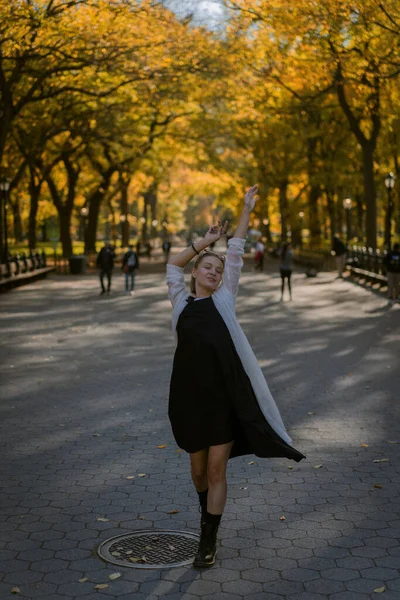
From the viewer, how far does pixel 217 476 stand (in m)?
5.64

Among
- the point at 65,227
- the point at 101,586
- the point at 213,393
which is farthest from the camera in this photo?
the point at 65,227

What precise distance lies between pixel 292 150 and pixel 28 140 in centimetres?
1824

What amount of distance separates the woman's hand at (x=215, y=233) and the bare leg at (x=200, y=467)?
3.92 ft

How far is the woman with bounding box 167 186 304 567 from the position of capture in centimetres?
555

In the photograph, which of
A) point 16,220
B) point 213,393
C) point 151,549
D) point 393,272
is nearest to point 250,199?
point 213,393

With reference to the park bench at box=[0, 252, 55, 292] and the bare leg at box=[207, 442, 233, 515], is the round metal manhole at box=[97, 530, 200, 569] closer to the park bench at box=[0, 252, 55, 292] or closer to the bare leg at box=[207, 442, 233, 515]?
the bare leg at box=[207, 442, 233, 515]

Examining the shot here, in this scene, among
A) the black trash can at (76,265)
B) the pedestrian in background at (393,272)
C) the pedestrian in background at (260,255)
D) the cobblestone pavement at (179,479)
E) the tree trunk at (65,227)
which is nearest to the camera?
the cobblestone pavement at (179,479)

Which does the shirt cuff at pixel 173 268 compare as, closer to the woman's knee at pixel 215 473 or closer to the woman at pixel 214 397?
the woman at pixel 214 397

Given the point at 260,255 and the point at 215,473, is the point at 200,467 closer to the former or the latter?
the point at 215,473

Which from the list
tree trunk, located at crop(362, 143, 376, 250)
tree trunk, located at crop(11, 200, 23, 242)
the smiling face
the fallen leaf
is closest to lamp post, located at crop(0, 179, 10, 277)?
tree trunk, located at crop(362, 143, 376, 250)

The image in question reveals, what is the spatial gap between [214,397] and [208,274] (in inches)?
28.0

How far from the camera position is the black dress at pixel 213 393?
555cm

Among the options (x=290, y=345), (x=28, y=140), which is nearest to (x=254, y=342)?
(x=290, y=345)

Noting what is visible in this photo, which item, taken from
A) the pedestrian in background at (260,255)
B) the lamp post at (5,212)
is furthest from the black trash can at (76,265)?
the pedestrian in background at (260,255)
